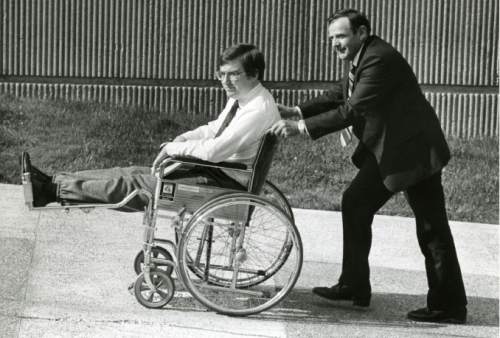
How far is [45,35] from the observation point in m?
9.78

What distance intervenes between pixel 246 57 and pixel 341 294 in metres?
1.37

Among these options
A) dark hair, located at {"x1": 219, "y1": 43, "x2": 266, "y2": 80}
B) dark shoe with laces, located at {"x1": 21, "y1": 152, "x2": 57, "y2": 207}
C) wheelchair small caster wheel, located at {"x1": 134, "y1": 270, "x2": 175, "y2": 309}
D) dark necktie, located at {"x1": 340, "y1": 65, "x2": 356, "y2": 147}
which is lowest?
wheelchair small caster wheel, located at {"x1": 134, "y1": 270, "x2": 175, "y2": 309}

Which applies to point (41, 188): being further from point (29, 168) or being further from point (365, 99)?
point (365, 99)

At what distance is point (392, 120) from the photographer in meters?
5.58

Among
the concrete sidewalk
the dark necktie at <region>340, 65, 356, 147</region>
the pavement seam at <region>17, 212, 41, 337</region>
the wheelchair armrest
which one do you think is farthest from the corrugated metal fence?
the wheelchair armrest

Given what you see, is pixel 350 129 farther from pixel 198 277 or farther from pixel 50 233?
pixel 50 233

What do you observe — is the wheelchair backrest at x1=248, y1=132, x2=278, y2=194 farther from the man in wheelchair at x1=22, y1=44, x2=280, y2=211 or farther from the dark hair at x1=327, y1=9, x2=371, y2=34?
the dark hair at x1=327, y1=9, x2=371, y2=34

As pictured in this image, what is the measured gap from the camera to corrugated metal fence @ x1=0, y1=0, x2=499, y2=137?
31.7 feet

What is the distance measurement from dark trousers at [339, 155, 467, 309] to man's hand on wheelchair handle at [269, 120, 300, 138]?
538 mm

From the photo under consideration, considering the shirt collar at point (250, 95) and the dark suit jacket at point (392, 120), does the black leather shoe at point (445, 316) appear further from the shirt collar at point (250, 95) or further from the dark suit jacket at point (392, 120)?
the shirt collar at point (250, 95)

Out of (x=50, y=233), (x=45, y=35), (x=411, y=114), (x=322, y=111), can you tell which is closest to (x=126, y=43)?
(x=45, y=35)

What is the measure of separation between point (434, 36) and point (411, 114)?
423cm

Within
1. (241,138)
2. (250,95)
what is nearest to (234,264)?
(241,138)

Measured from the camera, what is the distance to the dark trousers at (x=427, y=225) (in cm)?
569
